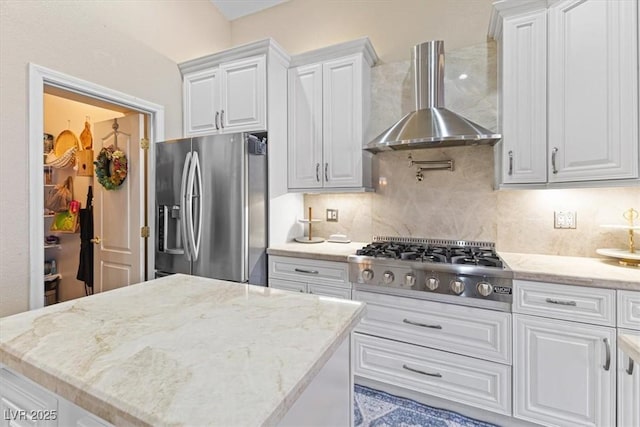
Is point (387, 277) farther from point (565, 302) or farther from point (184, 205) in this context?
point (184, 205)

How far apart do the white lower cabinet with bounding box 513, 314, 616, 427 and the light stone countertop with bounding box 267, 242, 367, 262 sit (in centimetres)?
114

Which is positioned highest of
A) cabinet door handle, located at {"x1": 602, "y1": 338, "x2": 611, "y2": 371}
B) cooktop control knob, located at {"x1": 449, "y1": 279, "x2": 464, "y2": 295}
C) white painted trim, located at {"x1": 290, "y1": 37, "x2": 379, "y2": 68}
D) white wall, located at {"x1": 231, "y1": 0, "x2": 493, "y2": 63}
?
white wall, located at {"x1": 231, "y1": 0, "x2": 493, "y2": 63}

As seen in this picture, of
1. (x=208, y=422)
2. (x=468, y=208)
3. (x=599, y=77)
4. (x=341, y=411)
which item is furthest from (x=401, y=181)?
(x=208, y=422)

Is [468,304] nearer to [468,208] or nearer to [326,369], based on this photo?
[468,208]

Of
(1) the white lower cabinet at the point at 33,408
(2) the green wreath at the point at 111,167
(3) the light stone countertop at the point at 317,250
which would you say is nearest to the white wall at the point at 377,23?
(3) the light stone countertop at the point at 317,250

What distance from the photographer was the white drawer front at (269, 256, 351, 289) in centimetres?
224

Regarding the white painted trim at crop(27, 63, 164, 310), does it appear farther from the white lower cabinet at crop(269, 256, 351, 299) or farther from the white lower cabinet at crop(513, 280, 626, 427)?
the white lower cabinet at crop(513, 280, 626, 427)

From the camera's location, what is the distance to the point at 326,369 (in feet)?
2.94

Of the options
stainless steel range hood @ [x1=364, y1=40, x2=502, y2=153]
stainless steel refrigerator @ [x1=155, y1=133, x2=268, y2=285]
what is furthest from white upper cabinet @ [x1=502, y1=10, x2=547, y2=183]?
stainless steel refrigerator @ [x1=155, y1=133, x2=268, y2=285]

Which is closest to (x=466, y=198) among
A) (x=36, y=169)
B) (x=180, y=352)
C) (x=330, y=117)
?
(x=330, y=117)

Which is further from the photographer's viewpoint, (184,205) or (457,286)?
(184,205)

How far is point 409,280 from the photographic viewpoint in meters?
1.99

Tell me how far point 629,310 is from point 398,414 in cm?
136

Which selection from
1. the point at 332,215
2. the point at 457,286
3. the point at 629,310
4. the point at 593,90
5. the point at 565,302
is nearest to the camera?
the point at 629,310
